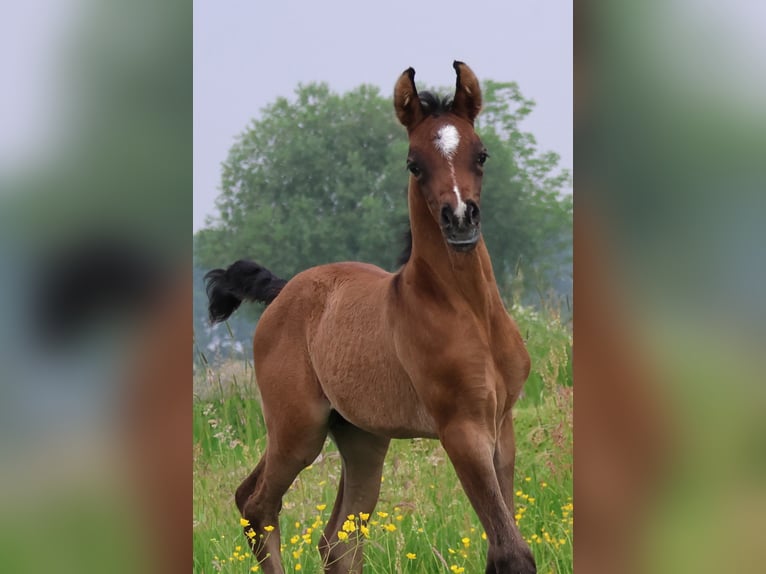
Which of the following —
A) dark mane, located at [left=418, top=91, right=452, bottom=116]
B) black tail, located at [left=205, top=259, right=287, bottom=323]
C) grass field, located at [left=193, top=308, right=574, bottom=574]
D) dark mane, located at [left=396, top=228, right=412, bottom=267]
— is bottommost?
grass field, located at [left=193, top=308, right=574, bottom=574]

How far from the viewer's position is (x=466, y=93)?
3449 millimetres

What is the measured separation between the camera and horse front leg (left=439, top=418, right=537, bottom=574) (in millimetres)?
3135

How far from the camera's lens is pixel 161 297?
2.69 metres

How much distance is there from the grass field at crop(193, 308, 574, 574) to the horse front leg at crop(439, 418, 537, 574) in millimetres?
589

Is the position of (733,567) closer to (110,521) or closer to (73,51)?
(110,521)

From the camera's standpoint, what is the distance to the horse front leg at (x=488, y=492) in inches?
123

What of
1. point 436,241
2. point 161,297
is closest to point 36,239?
point 161,297

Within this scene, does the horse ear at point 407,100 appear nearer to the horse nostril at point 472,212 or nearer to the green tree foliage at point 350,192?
the horse nostril at point 472,212

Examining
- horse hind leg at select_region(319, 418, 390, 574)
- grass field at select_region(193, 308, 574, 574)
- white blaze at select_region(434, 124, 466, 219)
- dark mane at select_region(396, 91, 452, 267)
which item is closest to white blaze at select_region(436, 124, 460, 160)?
white blaze at select_region(434, 124, 466, 219)

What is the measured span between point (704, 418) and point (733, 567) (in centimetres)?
44

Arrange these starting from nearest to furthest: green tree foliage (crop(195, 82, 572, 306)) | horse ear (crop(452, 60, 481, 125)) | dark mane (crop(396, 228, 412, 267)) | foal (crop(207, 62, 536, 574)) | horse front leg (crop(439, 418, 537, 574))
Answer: horse front leg (crop(439, 418, 537, 574)), foal (crop(207, 62, 536, 574)), horse ear (crop(452, 60, 481, 125)), dark mane (crop(396, 228, 412, 267)), green tree foliage (crop(195, 82, 572, 306))

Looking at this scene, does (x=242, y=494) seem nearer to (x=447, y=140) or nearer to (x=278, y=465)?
(x=278, y=465)

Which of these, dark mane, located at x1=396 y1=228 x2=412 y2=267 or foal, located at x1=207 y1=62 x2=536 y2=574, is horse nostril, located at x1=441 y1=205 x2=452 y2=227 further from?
dark mane, located at x1=396 y1=228 x2=412 y2=267

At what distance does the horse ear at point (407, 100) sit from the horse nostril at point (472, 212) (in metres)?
0.49
